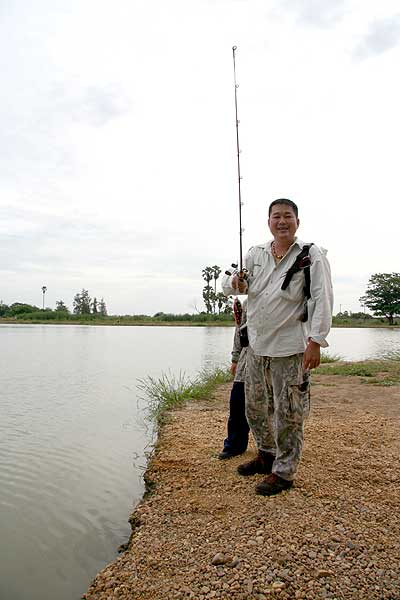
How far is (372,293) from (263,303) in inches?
2635

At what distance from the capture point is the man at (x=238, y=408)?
4145mm

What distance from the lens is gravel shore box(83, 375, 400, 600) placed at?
239cm

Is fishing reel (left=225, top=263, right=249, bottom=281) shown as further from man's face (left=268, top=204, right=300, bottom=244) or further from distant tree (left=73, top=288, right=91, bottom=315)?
distant tree (left=73, top=288, right=91, bottom=315)

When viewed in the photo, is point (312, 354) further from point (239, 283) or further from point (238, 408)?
point (238, 408)

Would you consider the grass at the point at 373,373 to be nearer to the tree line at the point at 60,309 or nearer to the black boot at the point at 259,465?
the black boot at the point at 259,465

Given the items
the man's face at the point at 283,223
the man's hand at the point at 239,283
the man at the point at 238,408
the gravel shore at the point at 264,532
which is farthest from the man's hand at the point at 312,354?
the man at the point at 238,408

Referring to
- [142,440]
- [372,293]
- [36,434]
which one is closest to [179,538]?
[142,440]

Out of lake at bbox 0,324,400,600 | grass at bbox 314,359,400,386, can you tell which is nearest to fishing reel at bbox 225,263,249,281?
lake at bbox 0,324,400,600

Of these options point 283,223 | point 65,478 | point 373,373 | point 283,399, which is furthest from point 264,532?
point 373,373

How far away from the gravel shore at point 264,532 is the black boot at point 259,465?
3.6 inches

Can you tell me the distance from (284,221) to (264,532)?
6.47 ft

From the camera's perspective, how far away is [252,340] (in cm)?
343

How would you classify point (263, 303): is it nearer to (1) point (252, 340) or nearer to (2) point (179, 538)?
(1) point (252, 340)

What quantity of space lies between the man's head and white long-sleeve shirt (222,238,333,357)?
0.08 m
